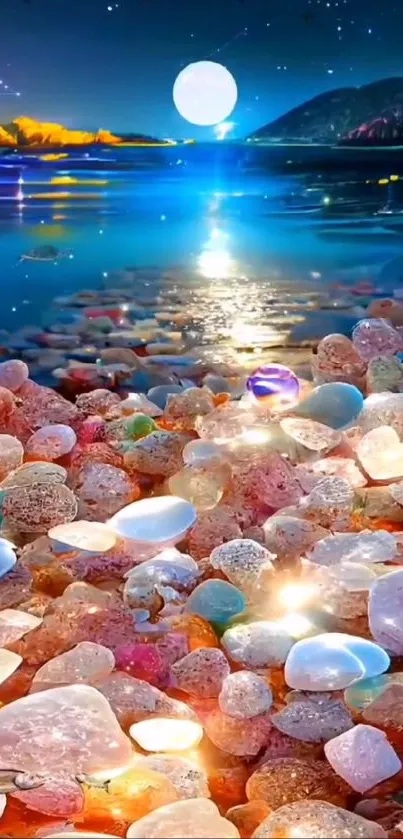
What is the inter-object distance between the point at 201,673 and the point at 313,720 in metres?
0.07

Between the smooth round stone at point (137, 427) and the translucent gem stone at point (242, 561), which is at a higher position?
the smooth round stone at point (137, 427)

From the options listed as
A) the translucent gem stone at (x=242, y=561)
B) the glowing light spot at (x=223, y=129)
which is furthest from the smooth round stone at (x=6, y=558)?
the glowing light spot at (x=223, y=129)

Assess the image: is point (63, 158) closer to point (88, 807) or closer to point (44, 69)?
point (44, 69)

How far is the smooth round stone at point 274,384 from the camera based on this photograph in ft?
3.06

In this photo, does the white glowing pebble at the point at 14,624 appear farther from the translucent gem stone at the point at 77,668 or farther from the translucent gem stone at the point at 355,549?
the translucent gem stone at the point at 355,549

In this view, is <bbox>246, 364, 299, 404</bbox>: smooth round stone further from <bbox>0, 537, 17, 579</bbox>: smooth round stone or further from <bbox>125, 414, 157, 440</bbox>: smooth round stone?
<bbox>0, 537, 17, 579</bbox>: smooth round stone

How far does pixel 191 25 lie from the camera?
0.89 metres

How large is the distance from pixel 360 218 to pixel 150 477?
1.26ft

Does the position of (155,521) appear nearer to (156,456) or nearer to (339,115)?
(156,456)

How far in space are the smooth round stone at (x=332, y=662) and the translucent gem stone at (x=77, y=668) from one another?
0.11 meters

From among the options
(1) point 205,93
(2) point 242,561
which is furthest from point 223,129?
(2) point 242,561

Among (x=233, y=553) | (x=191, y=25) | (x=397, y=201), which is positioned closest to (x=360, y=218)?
(x=397, y=201)

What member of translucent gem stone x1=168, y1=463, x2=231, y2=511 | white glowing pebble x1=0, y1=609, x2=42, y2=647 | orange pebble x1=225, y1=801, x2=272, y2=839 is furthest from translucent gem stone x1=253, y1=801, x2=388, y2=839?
translucent gem stone x1=168, y1=463, x2=231, y2=511

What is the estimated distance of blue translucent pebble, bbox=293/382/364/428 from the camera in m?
0.88
